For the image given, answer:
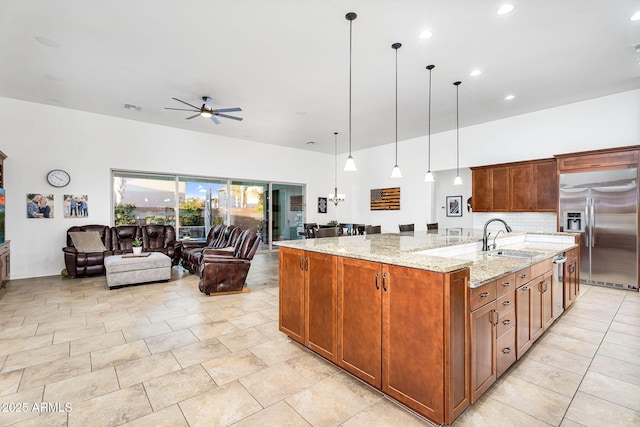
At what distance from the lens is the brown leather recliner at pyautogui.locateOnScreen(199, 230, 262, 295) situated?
4.48 m

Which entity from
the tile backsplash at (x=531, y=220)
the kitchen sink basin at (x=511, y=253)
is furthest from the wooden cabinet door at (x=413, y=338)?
the tile backsplash at (x=531, y=220)

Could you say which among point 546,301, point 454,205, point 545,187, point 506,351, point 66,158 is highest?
point 66,158

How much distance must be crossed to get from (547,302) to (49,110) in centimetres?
842

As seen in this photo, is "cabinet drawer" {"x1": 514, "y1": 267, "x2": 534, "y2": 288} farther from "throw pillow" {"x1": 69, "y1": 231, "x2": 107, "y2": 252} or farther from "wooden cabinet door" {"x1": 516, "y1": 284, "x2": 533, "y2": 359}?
"throw pillow" {"x1": 69, "y1": 231, "x2": 107, "y2": 252}

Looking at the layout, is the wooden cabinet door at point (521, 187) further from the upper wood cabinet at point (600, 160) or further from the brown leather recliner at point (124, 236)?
the brown leather recliner at point (124, 236)

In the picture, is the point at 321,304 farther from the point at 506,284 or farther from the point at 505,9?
the point at 505,9

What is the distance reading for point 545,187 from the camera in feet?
19.0

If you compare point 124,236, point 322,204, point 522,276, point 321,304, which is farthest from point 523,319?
point 322,204

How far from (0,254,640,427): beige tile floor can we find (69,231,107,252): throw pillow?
6.23ft

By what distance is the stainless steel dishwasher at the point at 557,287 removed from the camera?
3151mm

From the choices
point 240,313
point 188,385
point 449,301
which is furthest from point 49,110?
point 449,301

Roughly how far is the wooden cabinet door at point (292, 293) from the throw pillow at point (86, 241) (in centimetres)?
472

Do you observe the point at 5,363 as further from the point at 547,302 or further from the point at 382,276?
the point at 547,302

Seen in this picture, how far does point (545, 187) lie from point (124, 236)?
844cm
